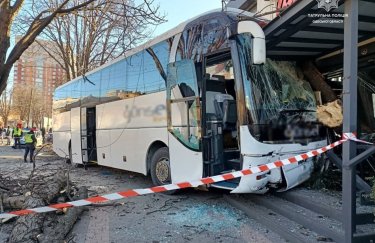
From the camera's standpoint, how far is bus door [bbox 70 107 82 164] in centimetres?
1413

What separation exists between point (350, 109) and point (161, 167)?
4.81 m

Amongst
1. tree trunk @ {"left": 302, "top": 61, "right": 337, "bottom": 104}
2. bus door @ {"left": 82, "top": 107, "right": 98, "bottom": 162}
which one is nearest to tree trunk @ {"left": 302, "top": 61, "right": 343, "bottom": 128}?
tree trunk @ {"left": 302, "top": 61, "right": 337, "bottom": 104}

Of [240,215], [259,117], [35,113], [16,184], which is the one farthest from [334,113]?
[35,113]

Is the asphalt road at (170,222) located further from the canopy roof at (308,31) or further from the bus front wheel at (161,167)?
the canopy roof at (308,31)

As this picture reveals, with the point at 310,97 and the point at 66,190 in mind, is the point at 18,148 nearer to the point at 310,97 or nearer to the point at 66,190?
the point at 66,190

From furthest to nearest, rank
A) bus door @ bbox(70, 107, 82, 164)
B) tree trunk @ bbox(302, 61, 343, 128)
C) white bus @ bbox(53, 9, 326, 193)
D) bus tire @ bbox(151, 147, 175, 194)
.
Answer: bus door @ bbox(70, 107, 82, 164) < bus tire @ bbox(151, 147, 175, 194) < tree trunk @ bbox(302, 61, 343, 128) < white bus @ bbox(53, 9, 326, 193)

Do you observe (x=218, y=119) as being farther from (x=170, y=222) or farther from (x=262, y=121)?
(x=170, y=222)

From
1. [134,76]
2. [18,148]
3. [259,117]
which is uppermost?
[134,76]

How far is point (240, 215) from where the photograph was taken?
22.5 feet

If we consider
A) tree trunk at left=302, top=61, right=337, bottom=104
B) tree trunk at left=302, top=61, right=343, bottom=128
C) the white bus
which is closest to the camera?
the white bus

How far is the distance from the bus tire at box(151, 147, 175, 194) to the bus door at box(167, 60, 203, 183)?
1.15 feet

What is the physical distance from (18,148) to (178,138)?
23326 mm

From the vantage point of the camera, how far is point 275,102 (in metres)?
6.82

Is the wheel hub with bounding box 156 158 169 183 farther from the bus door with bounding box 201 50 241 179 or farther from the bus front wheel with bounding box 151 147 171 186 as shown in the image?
the bus door with bounding box 201 50 241 179
